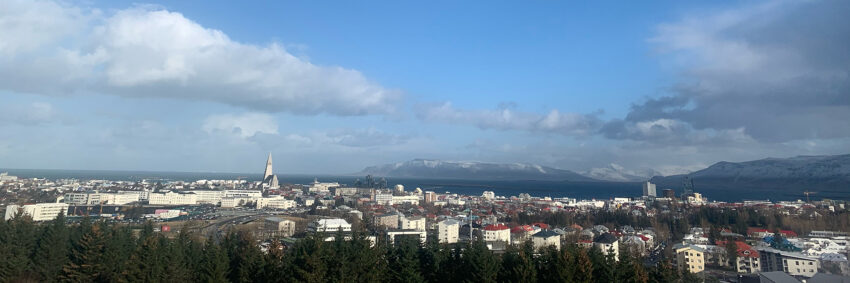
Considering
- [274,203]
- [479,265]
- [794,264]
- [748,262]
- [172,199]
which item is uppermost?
[479,265]

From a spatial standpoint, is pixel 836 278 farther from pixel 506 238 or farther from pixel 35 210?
pixel 35 210

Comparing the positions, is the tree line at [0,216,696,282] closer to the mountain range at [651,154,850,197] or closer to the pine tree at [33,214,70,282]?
the pine tree at [33,214,70,282]

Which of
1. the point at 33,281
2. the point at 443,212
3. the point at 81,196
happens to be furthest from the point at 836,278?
the point at 81,196

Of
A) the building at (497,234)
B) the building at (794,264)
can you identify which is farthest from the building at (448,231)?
the building at (794,264)

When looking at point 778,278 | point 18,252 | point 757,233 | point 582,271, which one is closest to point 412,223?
point 778,278

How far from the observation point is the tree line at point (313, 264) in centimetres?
560

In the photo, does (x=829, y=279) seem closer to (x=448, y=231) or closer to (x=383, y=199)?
(x=448, y=231)

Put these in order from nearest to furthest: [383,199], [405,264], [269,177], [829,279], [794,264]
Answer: [405,264], [829,279], [794,264], [383,199], [269,177]

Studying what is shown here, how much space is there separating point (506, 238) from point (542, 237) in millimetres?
1649

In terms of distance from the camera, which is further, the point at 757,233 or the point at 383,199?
the point at 383,199

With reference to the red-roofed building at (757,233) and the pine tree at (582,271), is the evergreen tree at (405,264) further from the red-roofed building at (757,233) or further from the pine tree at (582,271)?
the red-roofed building at (757,233)

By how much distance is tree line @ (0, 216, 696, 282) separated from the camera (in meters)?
5.60

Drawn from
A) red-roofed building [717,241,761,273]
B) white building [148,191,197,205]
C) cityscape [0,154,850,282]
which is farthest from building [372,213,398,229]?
white building [148,191,197,205]

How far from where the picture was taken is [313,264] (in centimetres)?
541
